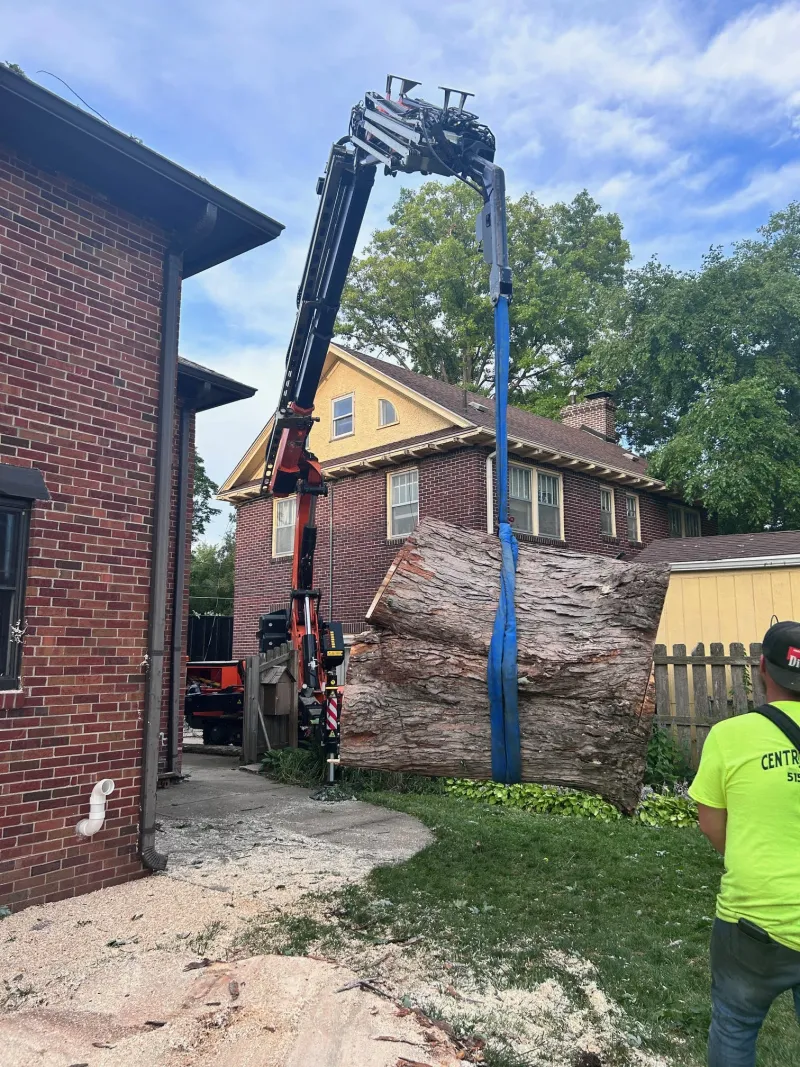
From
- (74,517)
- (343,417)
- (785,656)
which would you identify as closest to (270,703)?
(74,517)

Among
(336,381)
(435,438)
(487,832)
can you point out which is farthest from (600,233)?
(487,832)

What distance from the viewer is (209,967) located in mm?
3992

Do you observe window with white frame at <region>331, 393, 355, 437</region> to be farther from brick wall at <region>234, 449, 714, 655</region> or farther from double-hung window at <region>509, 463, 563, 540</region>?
double-hung window at <region>509, 463, 563, 540</region>

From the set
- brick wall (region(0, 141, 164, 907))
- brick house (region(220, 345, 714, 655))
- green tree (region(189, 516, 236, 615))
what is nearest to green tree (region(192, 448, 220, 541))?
green tree (region(189, 516, 236, 615))

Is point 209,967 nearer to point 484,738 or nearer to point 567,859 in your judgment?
point 484,738

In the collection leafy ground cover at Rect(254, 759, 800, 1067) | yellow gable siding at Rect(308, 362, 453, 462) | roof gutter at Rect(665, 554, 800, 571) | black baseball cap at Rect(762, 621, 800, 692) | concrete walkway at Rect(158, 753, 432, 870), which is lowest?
leafy ground cover at Rect(254, 759, 800, 1067)

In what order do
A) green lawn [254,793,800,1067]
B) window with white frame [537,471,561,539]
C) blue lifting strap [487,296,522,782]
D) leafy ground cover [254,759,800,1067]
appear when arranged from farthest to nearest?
window with white frame [537,471,561,539]
blue lifting strap [487,296,522,782]
green lawn [254,793,800,1067]
leafy ground cover [254,759,800,1067]

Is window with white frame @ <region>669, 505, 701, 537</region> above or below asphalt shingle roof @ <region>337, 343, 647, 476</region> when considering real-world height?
below

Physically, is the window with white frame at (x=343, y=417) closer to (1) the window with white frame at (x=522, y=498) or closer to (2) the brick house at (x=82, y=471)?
(1) the window with white frame at (x=522, y=498)

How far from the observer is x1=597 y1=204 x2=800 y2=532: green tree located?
59.7ft

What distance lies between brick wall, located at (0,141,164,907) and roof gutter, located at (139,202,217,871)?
0.21 ft

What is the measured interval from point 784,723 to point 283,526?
15.4m

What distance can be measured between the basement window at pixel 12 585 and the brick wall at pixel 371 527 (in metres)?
9.37

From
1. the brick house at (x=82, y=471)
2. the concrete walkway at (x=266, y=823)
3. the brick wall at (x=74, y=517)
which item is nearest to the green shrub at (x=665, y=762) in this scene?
the concrete walkway at (x=266, y=823)
